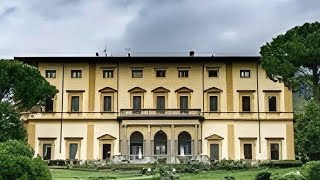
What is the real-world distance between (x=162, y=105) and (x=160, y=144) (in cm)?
305

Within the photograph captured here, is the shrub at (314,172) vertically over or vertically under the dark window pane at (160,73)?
under

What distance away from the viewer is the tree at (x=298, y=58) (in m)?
33.6

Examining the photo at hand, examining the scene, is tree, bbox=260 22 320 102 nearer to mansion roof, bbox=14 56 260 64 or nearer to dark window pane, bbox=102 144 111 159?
mansion roof, bbox=14 56 260 64

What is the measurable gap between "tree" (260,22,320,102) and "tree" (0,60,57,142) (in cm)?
1383

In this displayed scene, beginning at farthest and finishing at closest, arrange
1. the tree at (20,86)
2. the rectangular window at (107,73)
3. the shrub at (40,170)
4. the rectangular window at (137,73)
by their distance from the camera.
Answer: the rectangular window at (107,73), the rectangular window at (137,73), the tree at (20,86), the shrub at (40,170)

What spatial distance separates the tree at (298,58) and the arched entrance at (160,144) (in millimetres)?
14017

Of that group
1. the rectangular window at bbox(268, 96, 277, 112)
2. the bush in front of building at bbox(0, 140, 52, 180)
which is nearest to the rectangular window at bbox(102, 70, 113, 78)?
the rectangular window at bbox(268, 96, 277, 112)

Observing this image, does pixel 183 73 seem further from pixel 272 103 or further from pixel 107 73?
pixel 272 103

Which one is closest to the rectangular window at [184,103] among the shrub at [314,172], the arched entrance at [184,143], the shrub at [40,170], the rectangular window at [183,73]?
the rectangular window at [183,73]

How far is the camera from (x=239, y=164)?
39.0 meters

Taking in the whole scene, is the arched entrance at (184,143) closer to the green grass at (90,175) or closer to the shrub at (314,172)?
Answer: the green grass at (90,175)

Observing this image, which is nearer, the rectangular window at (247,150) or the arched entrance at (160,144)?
the arched entrance at (160,144)

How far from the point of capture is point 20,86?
123ft

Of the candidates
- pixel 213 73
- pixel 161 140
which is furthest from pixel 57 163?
pixel 213 73
